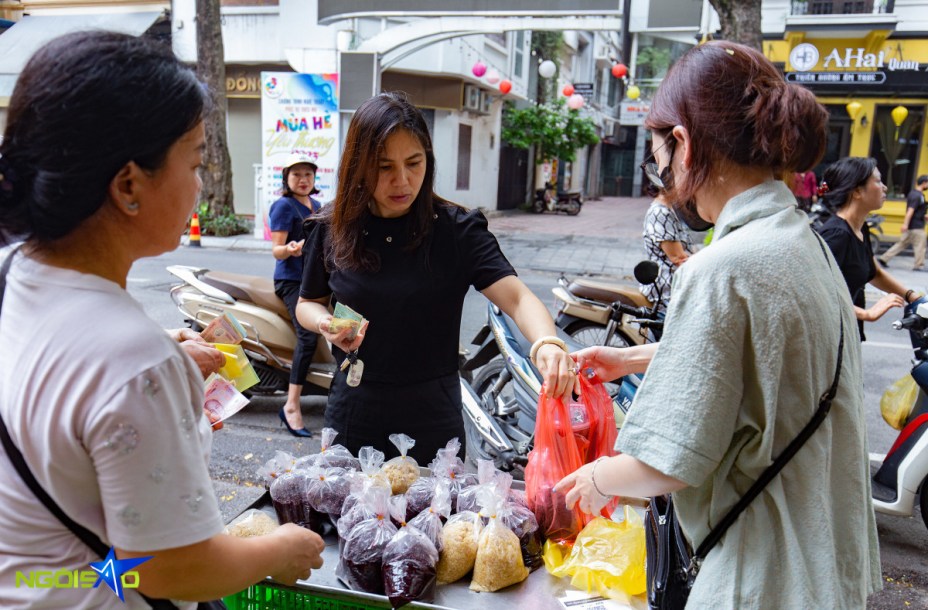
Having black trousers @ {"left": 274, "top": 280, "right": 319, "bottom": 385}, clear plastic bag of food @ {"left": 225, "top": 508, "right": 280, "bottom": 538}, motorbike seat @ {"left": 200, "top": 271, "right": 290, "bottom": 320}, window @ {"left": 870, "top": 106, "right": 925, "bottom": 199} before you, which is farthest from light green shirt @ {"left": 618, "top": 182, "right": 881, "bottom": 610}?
window @ {"left": 870, "top": 106, "right": 925, "bottom": 199}

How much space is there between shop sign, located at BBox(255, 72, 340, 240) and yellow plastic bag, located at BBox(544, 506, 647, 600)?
10.7 meters

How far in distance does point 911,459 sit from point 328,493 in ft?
9.20

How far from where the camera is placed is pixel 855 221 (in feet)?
12.6

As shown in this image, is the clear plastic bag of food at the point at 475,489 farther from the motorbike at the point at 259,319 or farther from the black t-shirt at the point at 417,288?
the motorbike at the point at 259,319

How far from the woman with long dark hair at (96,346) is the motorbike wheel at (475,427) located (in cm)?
285

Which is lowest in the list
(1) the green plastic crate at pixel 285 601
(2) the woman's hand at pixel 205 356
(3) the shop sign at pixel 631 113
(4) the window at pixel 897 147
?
(1) the green plastic crate at pixel 285 601

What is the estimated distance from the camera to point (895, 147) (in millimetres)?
14680

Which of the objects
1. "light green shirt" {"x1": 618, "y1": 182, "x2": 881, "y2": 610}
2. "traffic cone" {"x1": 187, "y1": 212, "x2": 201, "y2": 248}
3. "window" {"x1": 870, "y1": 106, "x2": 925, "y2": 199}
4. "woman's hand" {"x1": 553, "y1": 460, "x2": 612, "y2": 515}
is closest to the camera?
"light green shirt" {"x1": 618, "y1": 182, "x2": 881, "y2": 610}

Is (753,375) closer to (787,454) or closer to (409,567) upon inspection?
(787,454)

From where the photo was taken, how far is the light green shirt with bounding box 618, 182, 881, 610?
1.14 meters

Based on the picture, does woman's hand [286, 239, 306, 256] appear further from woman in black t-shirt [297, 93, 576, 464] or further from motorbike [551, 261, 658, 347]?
woman in black t-shirt [297, 93, 576, 464]

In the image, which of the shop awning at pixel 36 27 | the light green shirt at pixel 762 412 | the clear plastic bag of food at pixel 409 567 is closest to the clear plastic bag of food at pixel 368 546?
the clear plastic bag of food at pixel 409 567

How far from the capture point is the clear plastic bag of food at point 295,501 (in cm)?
190

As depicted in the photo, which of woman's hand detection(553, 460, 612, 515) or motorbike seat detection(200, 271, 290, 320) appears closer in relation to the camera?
woman's hand detection(553, 460, 612, 515)
